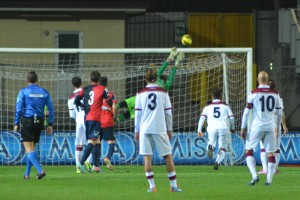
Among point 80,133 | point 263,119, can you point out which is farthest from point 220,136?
point 263,119

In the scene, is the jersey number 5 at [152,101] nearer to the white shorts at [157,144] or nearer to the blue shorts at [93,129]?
the white shorts at [157,144]

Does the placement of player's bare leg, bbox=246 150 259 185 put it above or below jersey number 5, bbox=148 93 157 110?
below

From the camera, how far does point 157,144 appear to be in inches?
727

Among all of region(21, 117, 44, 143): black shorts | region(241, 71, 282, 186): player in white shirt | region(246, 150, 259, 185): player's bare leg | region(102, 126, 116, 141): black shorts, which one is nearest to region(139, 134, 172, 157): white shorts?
region(246, 150, 259, 185): player's bare leg

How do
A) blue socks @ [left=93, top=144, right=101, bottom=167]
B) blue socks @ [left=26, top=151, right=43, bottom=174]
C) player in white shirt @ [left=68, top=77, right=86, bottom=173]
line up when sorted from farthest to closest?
player in white shirt @ [left=68, top=77, right=86, bottom=173], blue socks @ [left=93, top=144, right=101, bottom=167], blue socks @ [left=26, top=151, right=43, bottom=174]

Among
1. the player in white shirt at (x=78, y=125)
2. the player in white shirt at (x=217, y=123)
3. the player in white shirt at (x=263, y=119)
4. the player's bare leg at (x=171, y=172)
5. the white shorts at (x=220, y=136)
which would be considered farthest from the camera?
the white shorts at (x=220, y=136)

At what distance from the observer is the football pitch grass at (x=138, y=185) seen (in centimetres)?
1767

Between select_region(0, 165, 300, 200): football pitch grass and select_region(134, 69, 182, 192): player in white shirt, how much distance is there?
0.51 m

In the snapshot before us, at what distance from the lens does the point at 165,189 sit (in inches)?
751

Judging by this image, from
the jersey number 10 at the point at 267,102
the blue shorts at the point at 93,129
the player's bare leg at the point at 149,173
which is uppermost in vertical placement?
the jersey number 10 at the point at 267,102

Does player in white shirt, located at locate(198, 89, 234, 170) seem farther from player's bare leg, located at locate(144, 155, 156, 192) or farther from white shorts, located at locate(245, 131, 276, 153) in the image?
player's bare leg, located at locate(144, 155, 156, 192)

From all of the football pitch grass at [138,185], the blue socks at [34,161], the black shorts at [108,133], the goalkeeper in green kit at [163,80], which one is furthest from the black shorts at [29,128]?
the black shorts at [108,133]

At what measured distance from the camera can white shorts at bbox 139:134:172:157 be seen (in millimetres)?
18406

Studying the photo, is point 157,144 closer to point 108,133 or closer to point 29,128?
point 29,128
